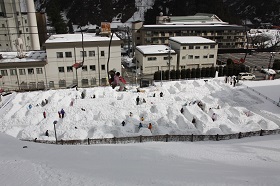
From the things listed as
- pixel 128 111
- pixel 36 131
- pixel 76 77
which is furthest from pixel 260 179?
pixel 76 77

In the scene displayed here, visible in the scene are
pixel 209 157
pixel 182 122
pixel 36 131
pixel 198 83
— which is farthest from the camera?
pixel 198 83

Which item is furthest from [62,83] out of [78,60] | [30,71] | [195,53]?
[195,53]

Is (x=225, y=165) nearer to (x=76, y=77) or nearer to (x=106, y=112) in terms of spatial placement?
(x=106, y=112)

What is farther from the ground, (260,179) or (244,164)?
(260,179)

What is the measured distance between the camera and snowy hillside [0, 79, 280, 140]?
15.3 m

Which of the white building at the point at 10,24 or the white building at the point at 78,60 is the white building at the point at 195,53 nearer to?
the white building at the point at 78,60

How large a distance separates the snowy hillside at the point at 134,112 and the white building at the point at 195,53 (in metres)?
11.5

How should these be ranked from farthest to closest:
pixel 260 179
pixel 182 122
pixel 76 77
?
pixel 76 77
pixel 182 122
pixel 260 179

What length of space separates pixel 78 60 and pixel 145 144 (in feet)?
57.8

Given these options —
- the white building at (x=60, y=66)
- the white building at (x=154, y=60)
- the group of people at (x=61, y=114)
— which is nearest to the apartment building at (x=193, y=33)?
the white building at (x=154, y=60)

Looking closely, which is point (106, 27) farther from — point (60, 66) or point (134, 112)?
point (134, 112)

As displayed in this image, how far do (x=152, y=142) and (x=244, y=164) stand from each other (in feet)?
17.9

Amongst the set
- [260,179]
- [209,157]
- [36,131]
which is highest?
[260,179]

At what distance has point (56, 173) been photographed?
7.08 meters
